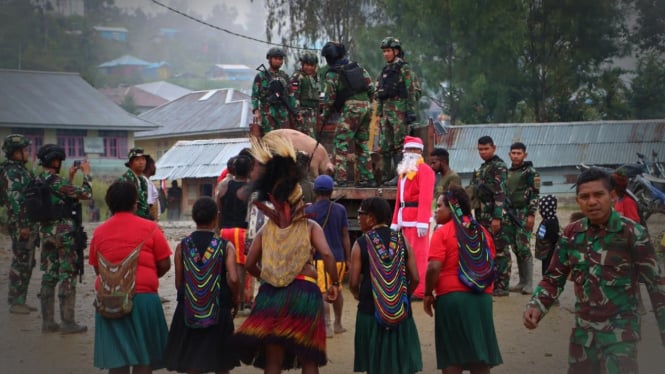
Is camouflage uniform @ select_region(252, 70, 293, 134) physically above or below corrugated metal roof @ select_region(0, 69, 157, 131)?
below

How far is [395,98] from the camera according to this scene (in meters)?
12.5

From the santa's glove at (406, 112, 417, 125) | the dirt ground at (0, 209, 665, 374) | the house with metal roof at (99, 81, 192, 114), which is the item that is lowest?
the dirt ground at (0, 209, 665, 374)

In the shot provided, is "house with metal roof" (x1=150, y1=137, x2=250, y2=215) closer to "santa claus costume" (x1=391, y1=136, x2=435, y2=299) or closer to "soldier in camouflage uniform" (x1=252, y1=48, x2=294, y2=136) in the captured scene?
"soldier in camouflage uniform" (x1=252, y1=48, x2=294, y2=136)

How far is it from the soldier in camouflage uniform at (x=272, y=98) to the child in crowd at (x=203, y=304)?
6146 millimetres

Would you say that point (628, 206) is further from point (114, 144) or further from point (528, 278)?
point (114, 144)

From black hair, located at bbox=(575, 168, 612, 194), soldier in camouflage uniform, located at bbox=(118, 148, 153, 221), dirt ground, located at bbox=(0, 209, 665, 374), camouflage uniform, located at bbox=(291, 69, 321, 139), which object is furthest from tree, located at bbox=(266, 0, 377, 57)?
A: black hair, located at bbox=(575, 168, 612, 194)

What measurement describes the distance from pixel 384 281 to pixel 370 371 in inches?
26.1

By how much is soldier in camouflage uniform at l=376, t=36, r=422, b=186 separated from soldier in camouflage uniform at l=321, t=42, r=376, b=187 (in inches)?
10.9

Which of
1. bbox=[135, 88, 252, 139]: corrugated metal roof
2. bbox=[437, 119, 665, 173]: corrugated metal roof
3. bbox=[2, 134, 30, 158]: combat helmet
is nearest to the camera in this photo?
bbox=[2, 134, 30, 158]: combat helmet

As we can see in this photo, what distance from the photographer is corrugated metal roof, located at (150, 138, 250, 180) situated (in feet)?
123

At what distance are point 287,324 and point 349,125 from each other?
20.1 ft

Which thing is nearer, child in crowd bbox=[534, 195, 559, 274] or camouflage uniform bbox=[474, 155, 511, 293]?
child in crowd bbox=[534, 195, 559, 274]

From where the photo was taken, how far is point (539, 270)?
1469cm

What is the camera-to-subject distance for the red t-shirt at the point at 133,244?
21.7ft
